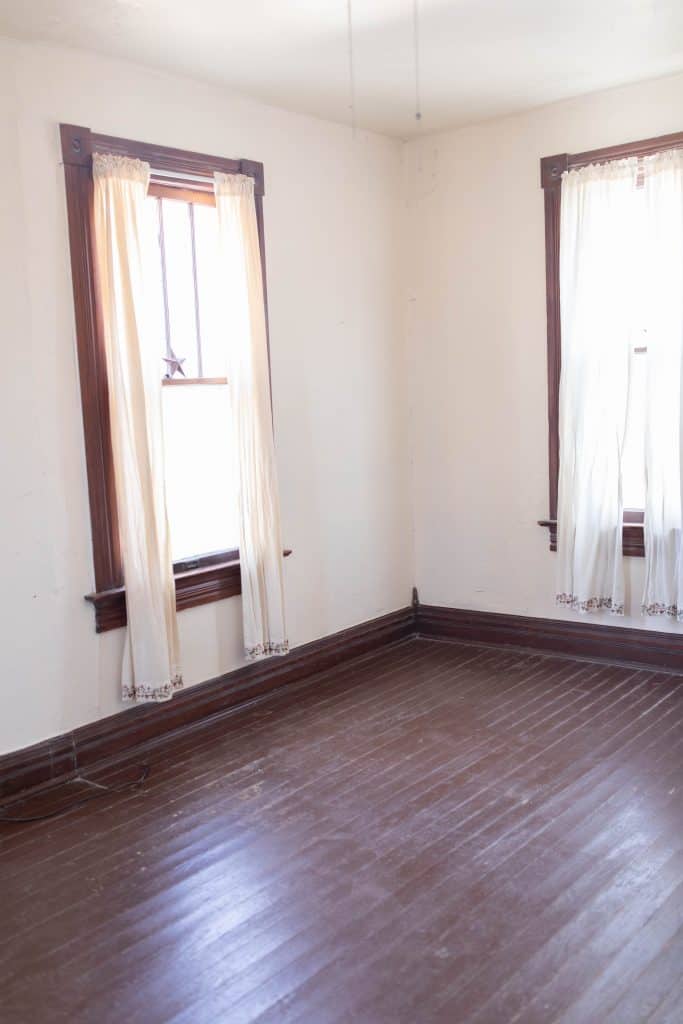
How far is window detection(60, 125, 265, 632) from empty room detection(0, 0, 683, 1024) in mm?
17

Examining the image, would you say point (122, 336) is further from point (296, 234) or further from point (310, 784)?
point (310, 784)

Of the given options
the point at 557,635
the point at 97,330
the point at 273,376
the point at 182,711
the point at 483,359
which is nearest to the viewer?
the point at 97,330

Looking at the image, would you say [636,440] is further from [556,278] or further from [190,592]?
[190,592]

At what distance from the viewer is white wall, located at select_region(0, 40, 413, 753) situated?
12.4 ft

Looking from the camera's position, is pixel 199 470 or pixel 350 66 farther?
pixel 199 470

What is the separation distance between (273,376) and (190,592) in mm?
1245

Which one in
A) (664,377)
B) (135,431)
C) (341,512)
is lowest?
(341,512)

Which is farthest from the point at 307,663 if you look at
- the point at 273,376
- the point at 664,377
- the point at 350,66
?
the point at 350,66

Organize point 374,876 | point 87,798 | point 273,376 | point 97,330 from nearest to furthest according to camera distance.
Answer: point 374,876 → point 87,798 → point 97,330 → point 273,376

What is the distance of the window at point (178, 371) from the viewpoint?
3.99 meters

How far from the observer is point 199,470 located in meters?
4.57

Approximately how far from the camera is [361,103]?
4.92 meters

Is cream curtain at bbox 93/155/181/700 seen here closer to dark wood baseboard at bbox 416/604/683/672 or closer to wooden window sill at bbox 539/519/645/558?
dark wood baseboard at bbox 416/604/683/672

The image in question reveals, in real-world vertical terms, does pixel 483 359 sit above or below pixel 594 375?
above
